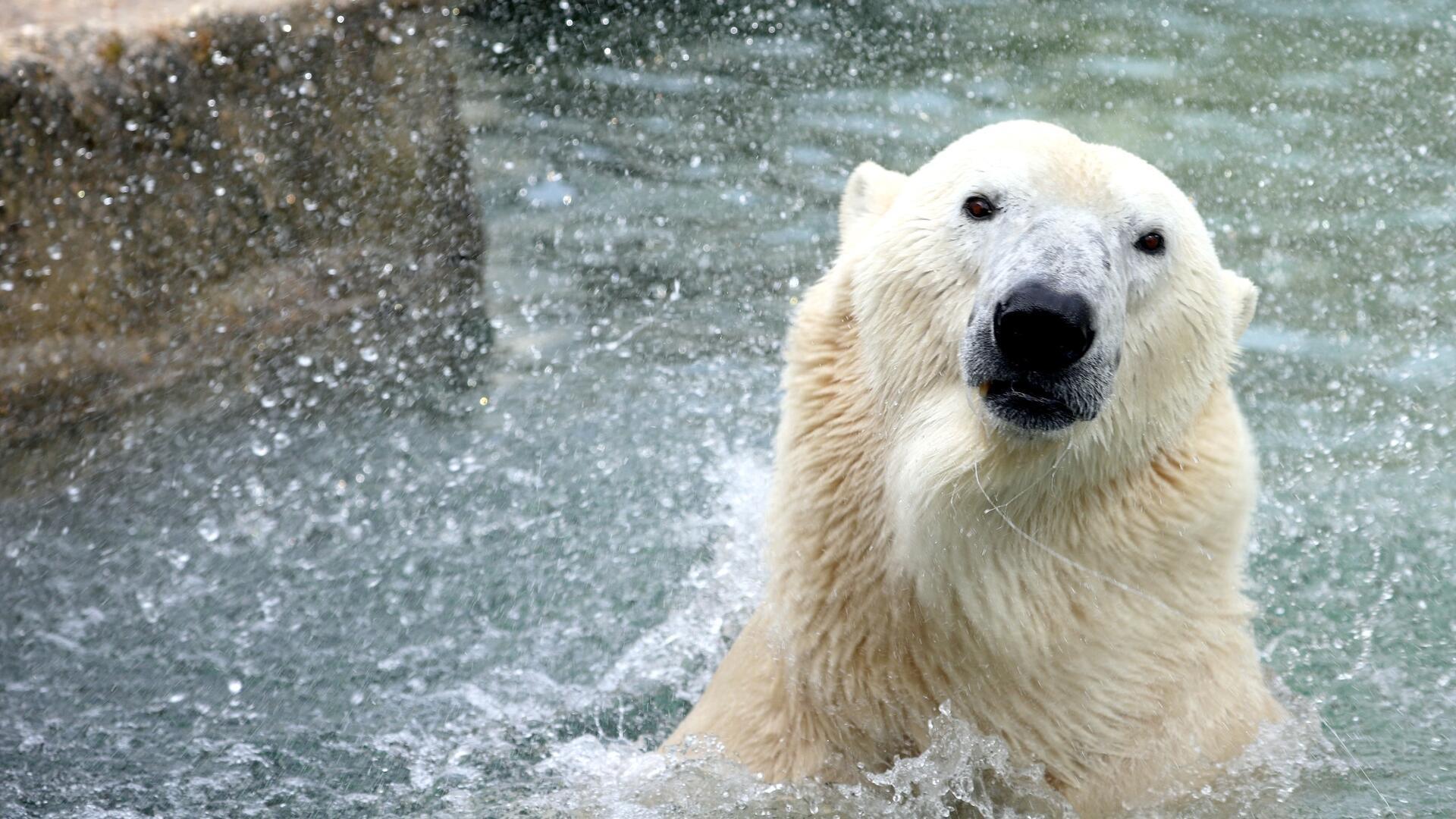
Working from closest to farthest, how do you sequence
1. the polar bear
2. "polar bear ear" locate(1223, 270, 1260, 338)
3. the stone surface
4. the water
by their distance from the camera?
the polar bear → "polar bear ear" locate(1223, 270, 1260, 338) → the water → the stone surface

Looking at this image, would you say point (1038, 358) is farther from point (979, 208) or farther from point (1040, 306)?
point (979, 208)

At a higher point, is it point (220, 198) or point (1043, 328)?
point (1043, 328)

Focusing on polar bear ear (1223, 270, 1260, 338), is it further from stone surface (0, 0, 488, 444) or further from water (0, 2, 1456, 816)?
stone surface (0, 0, 488, 444)

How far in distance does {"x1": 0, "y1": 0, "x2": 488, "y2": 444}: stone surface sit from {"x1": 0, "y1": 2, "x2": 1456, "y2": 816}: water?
7.9 inches

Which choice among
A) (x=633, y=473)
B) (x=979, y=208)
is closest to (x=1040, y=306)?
(x=979, y=208)

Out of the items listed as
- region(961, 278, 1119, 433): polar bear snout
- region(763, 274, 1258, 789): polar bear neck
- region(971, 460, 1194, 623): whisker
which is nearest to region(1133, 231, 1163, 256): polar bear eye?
region(961, 278, 1119, 433): polar bear snout

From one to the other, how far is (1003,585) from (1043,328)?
50 cm

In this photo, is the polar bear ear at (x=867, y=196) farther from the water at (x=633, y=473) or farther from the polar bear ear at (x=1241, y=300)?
the water at (x=633, y=473)

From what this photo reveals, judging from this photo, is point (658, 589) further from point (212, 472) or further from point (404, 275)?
point (404, 275)

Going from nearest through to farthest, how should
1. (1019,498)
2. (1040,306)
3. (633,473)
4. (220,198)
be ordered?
(1040,306), (1019,498), (633,473), (220,198)

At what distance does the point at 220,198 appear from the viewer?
5.26 metres

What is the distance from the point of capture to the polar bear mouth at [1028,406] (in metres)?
2.26

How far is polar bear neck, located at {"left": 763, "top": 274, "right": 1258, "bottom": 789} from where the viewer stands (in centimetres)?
247

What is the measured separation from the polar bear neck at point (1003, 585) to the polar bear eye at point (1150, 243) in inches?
13.2
